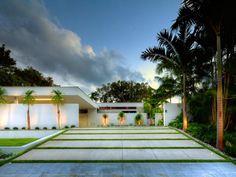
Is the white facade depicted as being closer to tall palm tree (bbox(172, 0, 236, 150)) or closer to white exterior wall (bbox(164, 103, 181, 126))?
white exterior wall (bbox(164, 103, 181, 126))

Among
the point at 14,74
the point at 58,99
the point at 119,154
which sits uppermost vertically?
the point at 14,74

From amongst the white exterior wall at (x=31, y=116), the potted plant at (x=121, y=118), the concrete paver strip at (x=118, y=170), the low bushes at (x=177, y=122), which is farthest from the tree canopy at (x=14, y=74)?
the concrete paver strip at (x=118, y=170)

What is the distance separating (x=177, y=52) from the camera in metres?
13.3

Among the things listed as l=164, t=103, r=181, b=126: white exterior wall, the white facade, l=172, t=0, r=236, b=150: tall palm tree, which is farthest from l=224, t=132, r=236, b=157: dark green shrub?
the white facade

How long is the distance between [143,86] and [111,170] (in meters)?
39.1

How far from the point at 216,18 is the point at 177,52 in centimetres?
520

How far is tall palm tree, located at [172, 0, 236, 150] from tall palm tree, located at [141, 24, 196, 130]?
4076 millimetres

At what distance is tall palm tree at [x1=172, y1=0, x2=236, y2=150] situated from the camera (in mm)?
7714

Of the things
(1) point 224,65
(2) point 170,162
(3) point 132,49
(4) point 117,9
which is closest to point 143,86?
(3) point 132,49

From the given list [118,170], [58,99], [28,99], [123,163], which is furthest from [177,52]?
[28,99]

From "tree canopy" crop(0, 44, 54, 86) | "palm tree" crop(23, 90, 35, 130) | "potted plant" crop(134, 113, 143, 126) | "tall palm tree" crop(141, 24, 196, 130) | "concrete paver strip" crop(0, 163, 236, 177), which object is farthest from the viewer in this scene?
"tree canopy" crop(0, 44, 54, 86)

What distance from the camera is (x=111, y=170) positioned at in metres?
5.60

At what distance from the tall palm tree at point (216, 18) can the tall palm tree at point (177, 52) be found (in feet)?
13.4

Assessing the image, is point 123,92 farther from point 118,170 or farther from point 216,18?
point 118,170
